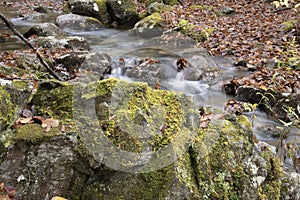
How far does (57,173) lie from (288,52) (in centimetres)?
744

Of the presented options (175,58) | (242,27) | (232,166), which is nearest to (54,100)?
(232,166)

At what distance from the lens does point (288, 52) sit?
7.89m

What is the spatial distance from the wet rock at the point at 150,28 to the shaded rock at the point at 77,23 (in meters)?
2.55

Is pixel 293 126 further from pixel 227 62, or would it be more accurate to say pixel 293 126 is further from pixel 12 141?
pixel 12 141

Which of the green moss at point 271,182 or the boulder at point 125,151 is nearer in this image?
the boulder at point 125,151

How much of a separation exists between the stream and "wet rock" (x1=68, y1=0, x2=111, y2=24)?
166 centimetres

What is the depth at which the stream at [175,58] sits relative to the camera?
562 cm

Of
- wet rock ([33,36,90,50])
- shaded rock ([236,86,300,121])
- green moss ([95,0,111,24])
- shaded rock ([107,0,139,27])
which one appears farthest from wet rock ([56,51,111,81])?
green moss ([95,0,111,24])

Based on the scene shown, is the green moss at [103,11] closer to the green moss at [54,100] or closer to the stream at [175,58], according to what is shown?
the stream at [175,58]

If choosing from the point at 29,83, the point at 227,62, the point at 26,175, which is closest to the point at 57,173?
the point at 26,175

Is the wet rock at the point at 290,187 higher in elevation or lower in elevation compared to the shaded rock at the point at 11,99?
lower

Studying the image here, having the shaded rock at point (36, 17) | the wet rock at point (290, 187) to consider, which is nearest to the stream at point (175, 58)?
the shaded rock at point (36, 17)

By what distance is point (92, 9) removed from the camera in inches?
559

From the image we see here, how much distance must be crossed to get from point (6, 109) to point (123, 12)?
488 inches
